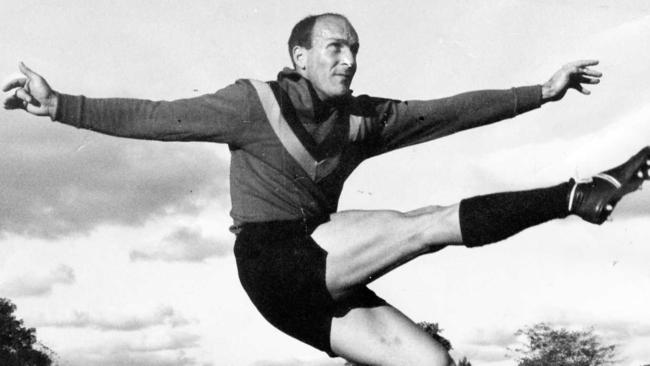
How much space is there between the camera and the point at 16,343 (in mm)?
54750

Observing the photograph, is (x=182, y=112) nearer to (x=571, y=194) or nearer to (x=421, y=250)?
(x=421, y=250)

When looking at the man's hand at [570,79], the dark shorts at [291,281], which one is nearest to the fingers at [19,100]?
the dark shorts at [291,281]

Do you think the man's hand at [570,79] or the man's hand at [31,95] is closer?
the man's hand at [31,95]

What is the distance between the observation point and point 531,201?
480cm

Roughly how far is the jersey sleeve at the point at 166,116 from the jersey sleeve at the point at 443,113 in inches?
36.1

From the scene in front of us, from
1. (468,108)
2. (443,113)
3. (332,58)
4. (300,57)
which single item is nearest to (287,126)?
(332,58)

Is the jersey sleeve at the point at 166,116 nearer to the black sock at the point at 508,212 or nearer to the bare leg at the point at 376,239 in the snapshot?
the bare leg at the point at 376,239

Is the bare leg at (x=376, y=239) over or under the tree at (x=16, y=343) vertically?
under

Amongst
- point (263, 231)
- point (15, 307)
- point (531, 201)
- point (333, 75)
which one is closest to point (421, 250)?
point (531, 201)

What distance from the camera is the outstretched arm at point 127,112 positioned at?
538 cm

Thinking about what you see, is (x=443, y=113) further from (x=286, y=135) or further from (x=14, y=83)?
(x=14, y=83)

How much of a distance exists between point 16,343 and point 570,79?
5272 centimetres

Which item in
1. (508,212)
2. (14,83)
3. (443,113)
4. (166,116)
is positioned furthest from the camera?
(443,113)

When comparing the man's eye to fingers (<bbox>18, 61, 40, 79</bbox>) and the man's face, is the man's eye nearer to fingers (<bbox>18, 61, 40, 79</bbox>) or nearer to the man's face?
the man's face
